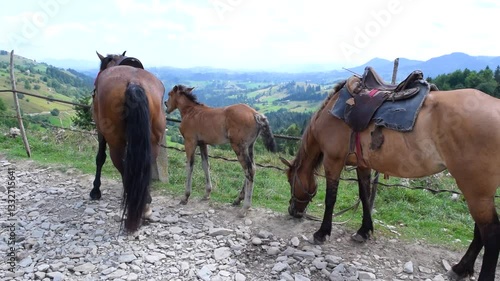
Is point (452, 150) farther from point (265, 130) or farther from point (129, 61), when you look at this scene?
point (129, 61)

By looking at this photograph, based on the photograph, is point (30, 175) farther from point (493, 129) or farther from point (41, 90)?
point (41, 90)

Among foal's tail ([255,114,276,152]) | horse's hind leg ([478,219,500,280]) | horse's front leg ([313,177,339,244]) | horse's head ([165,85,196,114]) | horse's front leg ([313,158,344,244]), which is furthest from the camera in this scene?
horse's head ([165,85,196,114])

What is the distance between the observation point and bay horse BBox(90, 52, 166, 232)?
4012 mm

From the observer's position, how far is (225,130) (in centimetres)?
489

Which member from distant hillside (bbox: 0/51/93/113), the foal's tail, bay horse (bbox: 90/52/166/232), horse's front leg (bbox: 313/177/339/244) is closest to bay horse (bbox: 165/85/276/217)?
the foal's tail

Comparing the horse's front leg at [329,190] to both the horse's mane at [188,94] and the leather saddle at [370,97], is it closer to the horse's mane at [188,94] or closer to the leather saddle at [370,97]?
the leather saddle at [370,97]

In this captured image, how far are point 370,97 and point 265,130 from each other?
1.52 metres

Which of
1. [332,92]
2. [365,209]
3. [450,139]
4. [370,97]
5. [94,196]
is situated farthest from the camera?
[94,196]

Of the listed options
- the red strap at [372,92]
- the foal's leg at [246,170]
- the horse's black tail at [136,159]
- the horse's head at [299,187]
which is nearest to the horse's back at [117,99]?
the horse's black tail at [136,159]

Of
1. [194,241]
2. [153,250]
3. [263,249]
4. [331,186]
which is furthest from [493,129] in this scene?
[153,250]

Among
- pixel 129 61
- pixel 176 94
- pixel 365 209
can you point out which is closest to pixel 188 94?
pixel 176 94

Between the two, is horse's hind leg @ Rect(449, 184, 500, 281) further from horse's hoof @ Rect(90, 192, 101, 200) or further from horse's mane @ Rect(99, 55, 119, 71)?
horse's mane @ Rect(99, 55, 119, 71)

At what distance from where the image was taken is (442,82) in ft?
87.1

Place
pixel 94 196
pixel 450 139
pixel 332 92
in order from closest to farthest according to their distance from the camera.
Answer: pixel 450 139 < pixel 332 92 < pixel 94 196
